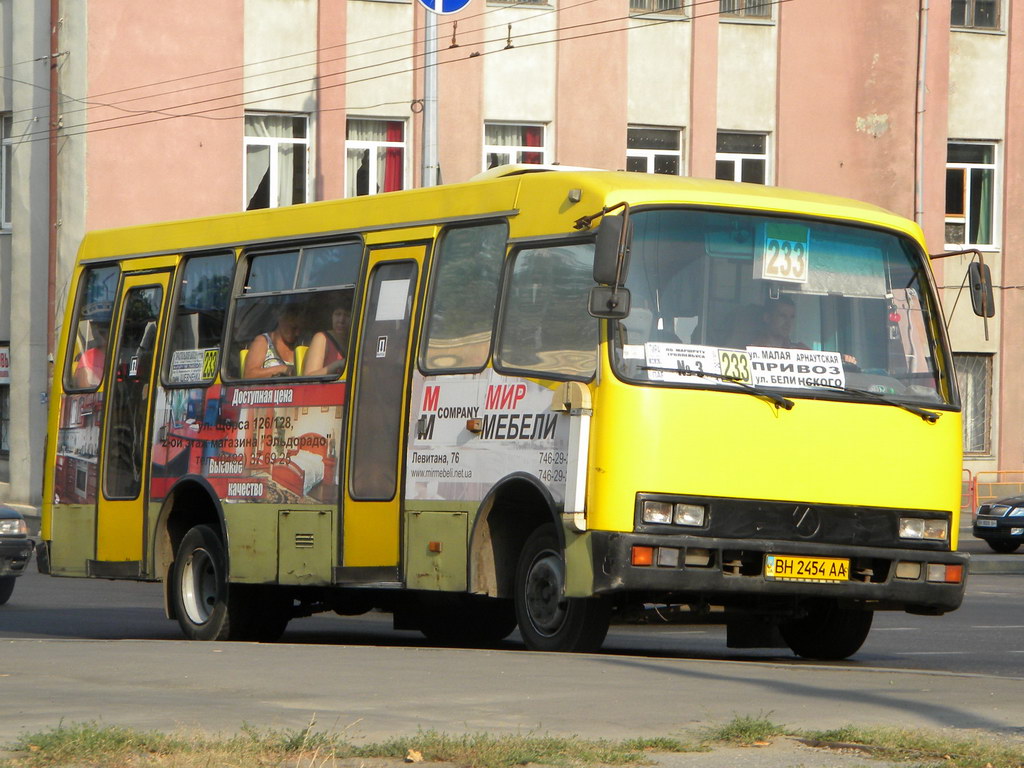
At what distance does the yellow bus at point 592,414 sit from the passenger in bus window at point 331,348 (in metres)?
0.02

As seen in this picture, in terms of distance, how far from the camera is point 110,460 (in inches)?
594

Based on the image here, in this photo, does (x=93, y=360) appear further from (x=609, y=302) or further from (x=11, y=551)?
(x=609, y=302)

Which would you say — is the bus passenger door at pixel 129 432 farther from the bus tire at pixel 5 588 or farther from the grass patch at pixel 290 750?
the grass patch at pixel 290 750

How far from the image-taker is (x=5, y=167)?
36031mm

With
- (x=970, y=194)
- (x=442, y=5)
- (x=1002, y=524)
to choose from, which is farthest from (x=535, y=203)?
(x=970, y=194)

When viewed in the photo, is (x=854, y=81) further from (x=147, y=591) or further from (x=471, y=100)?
(x=147, y=591)

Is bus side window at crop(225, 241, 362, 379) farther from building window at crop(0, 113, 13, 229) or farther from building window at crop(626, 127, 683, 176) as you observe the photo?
building window at crop(0, 113, 13, 229)

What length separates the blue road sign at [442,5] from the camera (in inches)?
1019

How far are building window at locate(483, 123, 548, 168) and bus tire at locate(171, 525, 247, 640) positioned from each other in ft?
67.0

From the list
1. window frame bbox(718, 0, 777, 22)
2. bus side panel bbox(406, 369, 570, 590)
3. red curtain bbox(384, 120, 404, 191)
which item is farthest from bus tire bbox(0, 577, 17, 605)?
window frame bbox(718, 0, 777, 22)

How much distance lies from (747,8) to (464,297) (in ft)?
80.8

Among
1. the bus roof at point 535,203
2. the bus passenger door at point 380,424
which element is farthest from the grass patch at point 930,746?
the bus passenger door at point 380,424

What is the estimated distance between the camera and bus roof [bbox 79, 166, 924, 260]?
448 inches

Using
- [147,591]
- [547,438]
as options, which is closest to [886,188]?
[147,591]
